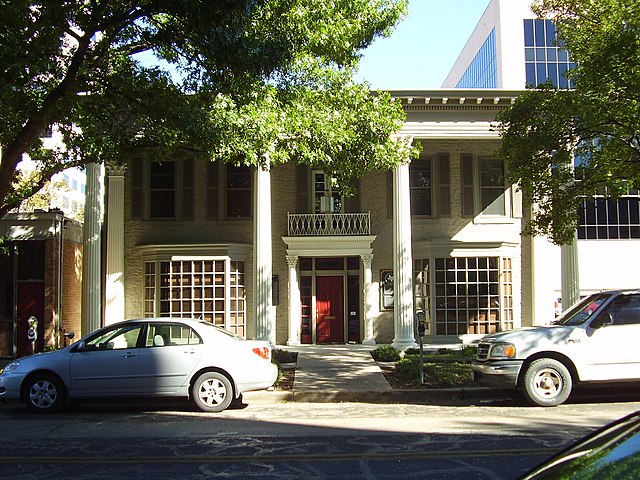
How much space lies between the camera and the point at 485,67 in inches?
1962

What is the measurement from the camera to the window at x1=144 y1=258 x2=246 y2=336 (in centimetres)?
2008

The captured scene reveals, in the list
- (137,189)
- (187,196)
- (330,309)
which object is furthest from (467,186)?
(137,189)

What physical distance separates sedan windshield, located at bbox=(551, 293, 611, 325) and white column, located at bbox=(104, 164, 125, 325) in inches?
512

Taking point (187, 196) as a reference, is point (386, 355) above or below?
below

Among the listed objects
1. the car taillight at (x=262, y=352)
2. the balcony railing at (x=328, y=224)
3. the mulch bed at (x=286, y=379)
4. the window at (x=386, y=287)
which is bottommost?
the mulch bed at (x=286, y=379)

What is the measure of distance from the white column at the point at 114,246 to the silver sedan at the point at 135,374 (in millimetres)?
8870

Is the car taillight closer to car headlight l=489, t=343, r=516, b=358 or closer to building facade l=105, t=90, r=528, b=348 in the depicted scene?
car headlight l=489, t=343, r=516, b=358

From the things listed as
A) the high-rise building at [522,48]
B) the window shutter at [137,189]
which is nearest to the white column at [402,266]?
the window shutter at [137,189]

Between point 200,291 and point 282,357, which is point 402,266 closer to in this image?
point 282,357

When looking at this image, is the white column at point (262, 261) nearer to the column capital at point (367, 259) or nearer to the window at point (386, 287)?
the column capital at point (367, 259)

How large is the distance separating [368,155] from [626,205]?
56.5ft

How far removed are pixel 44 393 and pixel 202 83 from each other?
5.93m

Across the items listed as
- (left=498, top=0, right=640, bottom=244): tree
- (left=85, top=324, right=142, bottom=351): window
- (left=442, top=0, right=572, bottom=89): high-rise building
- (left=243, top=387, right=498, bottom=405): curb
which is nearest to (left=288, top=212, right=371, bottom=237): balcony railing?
(left=498, top=0, right=640, bottom=244): tree

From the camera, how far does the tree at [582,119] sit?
40.4ft
